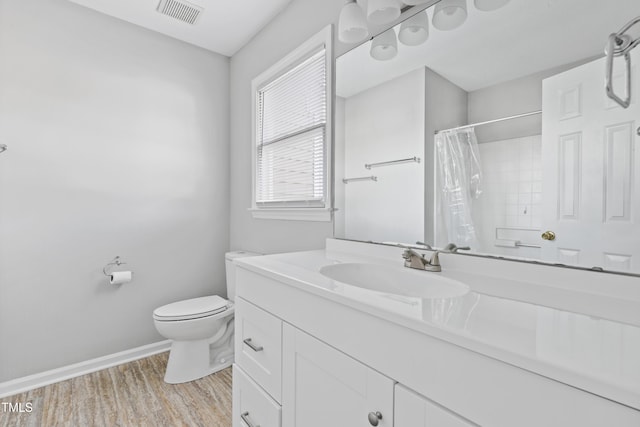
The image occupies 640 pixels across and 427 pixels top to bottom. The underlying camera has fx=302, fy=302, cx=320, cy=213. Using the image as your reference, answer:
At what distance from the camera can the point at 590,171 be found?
0.80 meters

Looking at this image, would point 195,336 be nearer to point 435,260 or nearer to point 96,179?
point 96,179

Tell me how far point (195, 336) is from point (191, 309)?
0.57 feet

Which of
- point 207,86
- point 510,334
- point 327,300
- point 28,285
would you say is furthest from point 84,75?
point 510,334

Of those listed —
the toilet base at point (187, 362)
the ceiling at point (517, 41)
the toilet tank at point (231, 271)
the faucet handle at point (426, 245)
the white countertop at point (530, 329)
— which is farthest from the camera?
the toilet tank at point (231, 271)

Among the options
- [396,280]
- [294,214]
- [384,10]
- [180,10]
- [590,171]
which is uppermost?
[180,10]

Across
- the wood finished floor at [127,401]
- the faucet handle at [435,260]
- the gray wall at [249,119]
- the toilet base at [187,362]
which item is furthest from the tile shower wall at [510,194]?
the toilet base at [187,362]

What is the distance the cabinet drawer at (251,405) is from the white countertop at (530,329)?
0.50 meters

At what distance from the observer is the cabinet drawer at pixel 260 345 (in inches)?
40.9

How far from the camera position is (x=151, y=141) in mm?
2305

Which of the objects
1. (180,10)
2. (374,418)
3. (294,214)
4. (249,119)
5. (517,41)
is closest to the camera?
(374,418)

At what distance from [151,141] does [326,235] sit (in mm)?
1600

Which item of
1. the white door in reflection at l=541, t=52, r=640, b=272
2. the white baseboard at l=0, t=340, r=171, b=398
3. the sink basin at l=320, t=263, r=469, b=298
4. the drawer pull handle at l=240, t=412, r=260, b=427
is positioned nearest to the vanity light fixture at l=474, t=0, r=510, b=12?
the white door in reflection at l=541, t=52, r=640, b=272

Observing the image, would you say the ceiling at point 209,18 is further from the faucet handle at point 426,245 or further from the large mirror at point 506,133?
the faucet handle at point 426,245

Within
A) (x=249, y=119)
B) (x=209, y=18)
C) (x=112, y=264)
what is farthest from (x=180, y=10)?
(x=112, y=264)
